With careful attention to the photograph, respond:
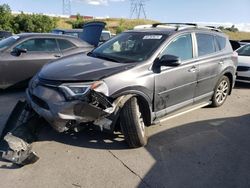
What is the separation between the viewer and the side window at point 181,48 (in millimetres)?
5000

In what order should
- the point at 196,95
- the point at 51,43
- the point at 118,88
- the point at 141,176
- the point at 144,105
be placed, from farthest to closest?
the point at 51,43 < the point at 196,95 < the point at 144,105 < the point at 118,88 < the point at 141,176

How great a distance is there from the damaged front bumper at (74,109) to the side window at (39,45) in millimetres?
3542

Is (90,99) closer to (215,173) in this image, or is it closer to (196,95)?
(215,173)

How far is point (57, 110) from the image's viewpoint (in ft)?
12.9

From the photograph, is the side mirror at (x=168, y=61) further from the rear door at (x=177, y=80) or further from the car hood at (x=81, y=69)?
the car hood at (x=81, y=69)

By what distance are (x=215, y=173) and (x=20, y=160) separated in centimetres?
248

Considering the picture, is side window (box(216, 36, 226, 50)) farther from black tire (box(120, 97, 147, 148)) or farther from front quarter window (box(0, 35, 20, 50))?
front quarter window (box(0, 35, 20, 50))

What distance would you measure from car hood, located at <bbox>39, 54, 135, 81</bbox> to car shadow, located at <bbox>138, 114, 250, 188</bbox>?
130 cm

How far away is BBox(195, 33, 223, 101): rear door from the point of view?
18.5ft

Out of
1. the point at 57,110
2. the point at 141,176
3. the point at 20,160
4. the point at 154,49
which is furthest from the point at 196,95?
the point at 20,160

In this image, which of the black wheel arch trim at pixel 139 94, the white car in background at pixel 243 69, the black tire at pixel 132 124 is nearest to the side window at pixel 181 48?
the black wheel arch trim at pixel 139 94

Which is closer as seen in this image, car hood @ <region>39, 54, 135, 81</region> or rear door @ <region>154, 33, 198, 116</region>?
car hood @ <region>39, 54, 135, 81</region>

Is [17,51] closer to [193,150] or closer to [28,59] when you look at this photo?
[28,59]

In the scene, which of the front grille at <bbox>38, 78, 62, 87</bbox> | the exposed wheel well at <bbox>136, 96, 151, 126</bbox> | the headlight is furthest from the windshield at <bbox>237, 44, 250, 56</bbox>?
the front grille at <bbox>38, 78, 62, 87</bbox>
